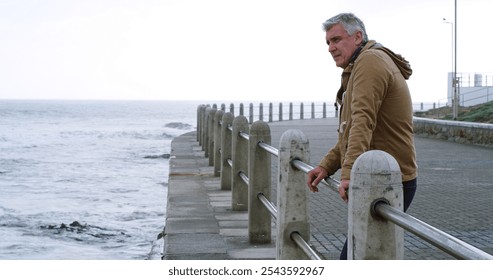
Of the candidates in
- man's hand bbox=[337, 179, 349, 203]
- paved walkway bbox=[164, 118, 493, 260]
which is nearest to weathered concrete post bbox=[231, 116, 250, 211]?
paved walkway bbox=[164, 118, 493, 260]

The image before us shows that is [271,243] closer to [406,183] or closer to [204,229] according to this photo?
[204,229]

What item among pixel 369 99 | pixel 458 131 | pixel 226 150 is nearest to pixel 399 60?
pixel 369 99

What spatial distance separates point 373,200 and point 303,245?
2064mm

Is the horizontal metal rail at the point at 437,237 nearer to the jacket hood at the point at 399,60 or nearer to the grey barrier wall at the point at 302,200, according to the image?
the grey barrier wall at the point at 302,200

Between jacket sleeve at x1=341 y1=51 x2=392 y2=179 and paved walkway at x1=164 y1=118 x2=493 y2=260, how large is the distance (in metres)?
2.87

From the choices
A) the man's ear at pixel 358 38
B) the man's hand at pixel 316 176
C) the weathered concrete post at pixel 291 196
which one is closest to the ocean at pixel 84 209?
the weathered concrete post at pixel 291 196

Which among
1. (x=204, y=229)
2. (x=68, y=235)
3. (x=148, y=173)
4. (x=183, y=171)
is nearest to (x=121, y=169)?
(x=148, y=173)

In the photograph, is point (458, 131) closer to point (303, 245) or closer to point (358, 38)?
point (303, 245)

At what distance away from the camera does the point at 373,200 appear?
3.10m

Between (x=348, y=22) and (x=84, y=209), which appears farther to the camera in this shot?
(x=84, y=209)

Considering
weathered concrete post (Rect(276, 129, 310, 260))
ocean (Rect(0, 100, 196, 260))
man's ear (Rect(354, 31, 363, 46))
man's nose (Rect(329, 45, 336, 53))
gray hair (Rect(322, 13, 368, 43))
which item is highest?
gray hair (Rect(322, 13, 368, 43))

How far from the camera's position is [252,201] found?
291 inches

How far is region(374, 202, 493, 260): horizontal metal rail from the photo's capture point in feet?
7.65

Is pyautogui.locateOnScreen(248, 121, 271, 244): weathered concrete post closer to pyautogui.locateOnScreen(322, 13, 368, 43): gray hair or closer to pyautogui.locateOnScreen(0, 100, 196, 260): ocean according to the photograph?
pyautogui.locateOnScreen(0, 100, 196, 260): ocean
